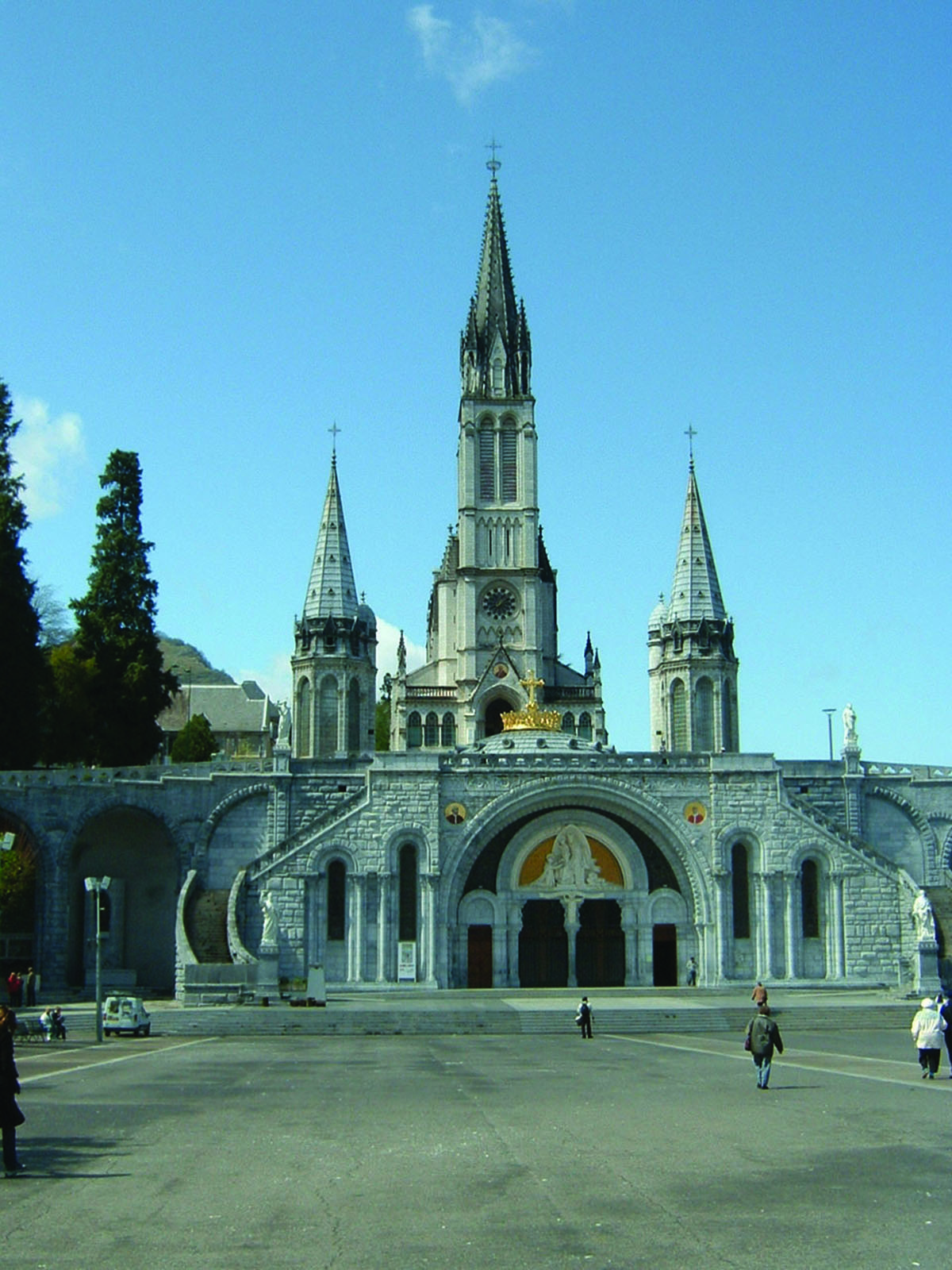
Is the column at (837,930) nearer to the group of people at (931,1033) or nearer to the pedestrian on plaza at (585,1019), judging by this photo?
the pedestrian on plaza at (585,1019)

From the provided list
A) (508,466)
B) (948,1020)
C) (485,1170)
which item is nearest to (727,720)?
(508,466)

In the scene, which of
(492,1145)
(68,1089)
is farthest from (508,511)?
(492,1145)

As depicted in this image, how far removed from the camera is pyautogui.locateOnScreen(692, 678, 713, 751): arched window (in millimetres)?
77375

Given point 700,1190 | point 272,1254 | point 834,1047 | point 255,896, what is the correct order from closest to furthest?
point 272,1254, point 700,1190, point 834,1047, point 255,896

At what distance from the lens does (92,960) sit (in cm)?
5947

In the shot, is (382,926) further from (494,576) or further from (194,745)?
(494,576)

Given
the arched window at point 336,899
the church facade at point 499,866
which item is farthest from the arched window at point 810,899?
the arched window at point 336,899

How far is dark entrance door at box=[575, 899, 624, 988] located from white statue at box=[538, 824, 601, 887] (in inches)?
38.0

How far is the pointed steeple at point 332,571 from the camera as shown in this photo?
84.1 m

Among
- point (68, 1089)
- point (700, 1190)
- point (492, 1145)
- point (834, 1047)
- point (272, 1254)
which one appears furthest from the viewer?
point (834, 1047)

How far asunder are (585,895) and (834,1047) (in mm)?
23094

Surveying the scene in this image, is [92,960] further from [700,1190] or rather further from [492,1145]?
[700,1190]

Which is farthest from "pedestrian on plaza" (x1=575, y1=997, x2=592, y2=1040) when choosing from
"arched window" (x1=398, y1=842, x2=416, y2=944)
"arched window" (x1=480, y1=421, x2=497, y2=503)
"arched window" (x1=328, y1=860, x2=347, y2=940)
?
"arched window" (x1=480, y1=421, x2=497, y2=503)

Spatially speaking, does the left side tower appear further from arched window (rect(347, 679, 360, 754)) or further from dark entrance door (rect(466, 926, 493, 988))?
dark entrance door (rect(466, 926, 493, 988))
